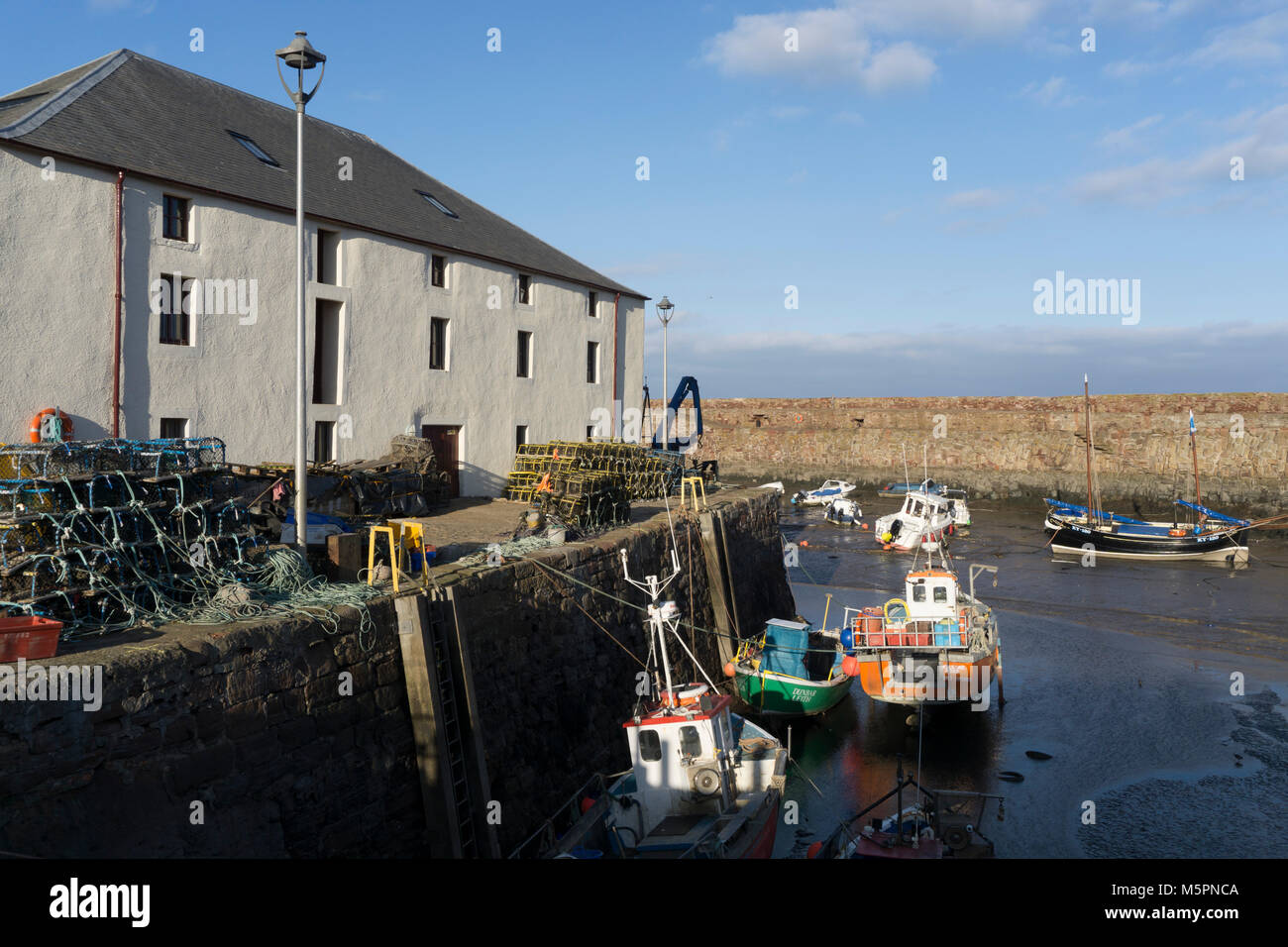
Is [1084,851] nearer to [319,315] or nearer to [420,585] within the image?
[420,585]

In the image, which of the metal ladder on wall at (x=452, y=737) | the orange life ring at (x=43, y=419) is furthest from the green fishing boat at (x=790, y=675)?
the orange life ring at (x=43, y=419)

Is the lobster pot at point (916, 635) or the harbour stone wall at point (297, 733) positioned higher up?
the harbour stone wall at point (297, 733)

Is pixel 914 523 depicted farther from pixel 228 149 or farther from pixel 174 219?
pixel 174 219

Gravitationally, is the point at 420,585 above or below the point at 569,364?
below

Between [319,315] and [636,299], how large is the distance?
15020mm

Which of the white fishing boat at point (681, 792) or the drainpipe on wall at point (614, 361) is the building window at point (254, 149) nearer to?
the drainpipe on wall at point (614, 361)

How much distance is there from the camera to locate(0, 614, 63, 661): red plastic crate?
8.27 metres

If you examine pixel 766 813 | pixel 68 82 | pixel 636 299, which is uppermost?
pixel 68 82

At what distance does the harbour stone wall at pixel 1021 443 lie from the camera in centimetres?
5272

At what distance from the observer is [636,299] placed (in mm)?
35188

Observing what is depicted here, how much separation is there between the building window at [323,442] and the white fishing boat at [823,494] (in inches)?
1532

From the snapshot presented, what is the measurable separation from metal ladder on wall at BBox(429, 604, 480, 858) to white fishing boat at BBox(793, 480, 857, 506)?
46178 millimetres

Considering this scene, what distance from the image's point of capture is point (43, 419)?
51.1 feet
